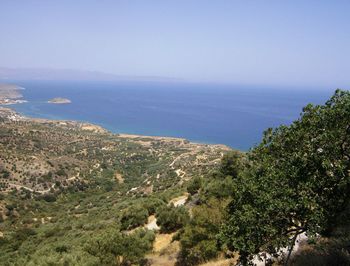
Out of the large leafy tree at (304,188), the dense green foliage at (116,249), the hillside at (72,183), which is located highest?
the large leafy tree at (304,188)

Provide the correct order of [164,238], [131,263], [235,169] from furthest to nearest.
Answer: [235,169]
[164,238]
[131,263]

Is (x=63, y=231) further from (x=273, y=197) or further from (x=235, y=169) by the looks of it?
(x=273, y=197)

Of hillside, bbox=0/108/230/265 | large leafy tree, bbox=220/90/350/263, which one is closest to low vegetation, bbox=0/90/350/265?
large leafy tree, bbox=220/90/350/263

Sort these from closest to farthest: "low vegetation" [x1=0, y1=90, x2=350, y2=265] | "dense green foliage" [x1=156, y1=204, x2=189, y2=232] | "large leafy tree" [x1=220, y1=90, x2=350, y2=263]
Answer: "large leafy tree" [x1=220, y1=90, x2=350, y2=263] → "low vegetation" [x1=0, y1=90, x2=350, y2=265] → "dense green foliage" [x1=156, y1=204, x2=189, y2=232]

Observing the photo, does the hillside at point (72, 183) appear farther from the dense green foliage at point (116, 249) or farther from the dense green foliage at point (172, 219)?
the dense green foliage at point (116, 249)

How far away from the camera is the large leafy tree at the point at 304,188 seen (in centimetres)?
951

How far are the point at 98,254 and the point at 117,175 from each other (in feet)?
205


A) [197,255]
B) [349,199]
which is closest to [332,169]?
[349,199]

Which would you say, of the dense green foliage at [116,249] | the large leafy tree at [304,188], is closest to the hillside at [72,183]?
the dense green foliage at [116,249]

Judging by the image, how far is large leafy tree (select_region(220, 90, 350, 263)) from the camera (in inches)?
374

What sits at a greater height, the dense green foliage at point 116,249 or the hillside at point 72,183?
the dense green foliage at point 116,249

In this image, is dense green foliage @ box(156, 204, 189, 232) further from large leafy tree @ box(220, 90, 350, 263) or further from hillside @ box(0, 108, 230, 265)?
large leafy tree @ box(220, 90, 350, 263)

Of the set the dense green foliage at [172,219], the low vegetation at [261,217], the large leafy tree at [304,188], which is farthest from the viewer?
the dense green foliage at [172,219]

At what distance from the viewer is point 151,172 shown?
260ft
